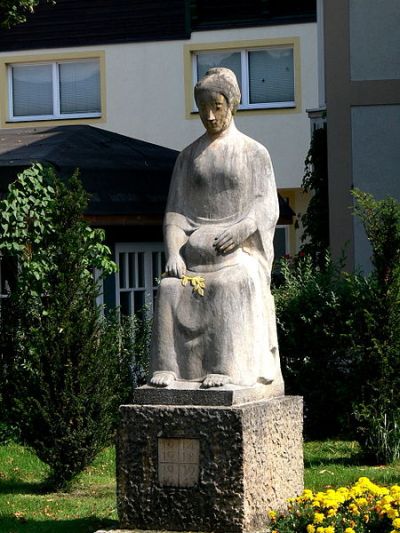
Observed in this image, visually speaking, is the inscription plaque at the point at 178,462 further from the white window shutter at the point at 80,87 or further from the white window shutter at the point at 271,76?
the white window shutter at the point at 80,87

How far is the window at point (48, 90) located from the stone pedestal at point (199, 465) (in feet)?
73.4

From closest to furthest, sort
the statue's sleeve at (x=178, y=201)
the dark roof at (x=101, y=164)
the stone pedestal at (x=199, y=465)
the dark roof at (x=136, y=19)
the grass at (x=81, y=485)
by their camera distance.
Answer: the stone pedestal at (x=199, y=465) < the statue's sleeve at (x=178, y=201) < the grass at (x=81, y=485) < the dark roof at (x=101, y=164) < the dark roof at (x=136, y=19)

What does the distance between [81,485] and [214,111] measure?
158 inches

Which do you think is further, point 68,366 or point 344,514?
point 68,366

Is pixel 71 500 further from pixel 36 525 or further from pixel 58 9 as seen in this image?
pixel 58 9

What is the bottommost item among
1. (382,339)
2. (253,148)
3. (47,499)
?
(47,499)

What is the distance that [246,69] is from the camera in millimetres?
29969

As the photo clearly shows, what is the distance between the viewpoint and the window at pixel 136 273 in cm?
1767

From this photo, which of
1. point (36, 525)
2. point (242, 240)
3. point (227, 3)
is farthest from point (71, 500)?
point (227, 3)

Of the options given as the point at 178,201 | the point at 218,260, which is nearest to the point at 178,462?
the point at 218,260

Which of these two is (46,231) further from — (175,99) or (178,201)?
(175,99)

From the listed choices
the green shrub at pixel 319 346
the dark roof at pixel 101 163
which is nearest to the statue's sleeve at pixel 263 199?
the green shrub at pixel 319 346

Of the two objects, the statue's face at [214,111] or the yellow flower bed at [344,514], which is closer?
the yellow flower bed at [344,514]

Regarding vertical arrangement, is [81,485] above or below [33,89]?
below
